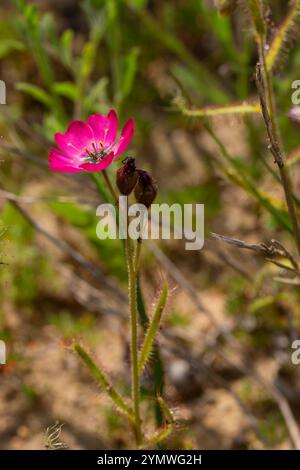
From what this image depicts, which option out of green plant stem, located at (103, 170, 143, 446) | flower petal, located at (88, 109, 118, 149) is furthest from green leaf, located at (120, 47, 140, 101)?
green plant stem, located at (103, 170, 143, 446)

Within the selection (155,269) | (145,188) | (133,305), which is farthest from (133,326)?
(155,269)

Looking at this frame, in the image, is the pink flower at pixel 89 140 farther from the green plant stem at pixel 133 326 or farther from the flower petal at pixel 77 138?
the green plant stem at pixel 133 326

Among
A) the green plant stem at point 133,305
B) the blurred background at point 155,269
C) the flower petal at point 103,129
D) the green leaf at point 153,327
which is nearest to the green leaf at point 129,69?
the blurred background at point 155,269

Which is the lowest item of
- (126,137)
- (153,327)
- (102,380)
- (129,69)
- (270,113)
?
(102,380)

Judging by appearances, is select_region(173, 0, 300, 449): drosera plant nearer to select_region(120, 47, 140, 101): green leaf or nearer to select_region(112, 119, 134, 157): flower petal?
select_region(112, 119, 134, 157): flower petal

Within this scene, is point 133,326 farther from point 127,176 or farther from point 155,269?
point 155,269

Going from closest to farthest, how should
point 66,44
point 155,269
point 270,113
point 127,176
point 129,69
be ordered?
point 127,176 → point 270,113 → point 66,44 → point 129,69 → point 155,269
